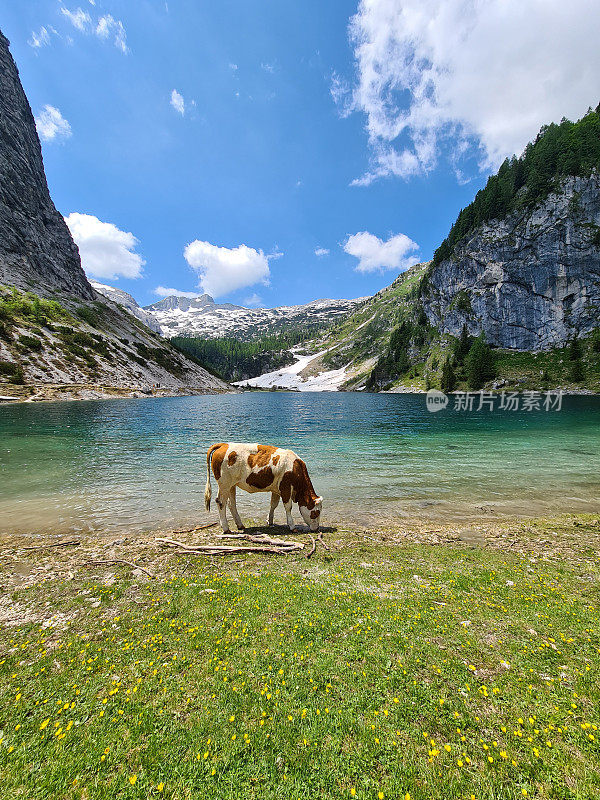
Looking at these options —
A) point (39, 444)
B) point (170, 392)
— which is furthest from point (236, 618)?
point (170, 392)

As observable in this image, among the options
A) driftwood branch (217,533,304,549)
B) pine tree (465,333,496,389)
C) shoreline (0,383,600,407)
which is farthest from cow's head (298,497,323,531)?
pine tree (465,333,496,389)

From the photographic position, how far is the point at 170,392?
15488 centimetres

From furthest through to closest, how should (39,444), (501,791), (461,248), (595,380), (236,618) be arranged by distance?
1. (461,248)
2. (595,380)
3. (39,444)
4. (236,618)
5. (501,791)

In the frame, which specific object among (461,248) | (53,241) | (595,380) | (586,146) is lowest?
(595,380)

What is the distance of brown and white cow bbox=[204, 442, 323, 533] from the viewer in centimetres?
1573

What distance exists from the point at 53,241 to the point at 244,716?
218m

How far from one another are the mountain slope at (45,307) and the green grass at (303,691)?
10651 centimetres

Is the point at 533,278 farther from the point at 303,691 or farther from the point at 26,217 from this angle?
the point at 26,217

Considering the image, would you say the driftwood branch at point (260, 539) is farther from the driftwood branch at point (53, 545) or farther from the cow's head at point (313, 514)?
the driftwood branch at point (53, 545)

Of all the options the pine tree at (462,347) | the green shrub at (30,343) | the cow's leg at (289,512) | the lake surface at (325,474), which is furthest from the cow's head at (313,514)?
the pine tree at (462,347)

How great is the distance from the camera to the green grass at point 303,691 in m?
4.95

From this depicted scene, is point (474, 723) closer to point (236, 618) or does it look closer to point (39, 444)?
point (236, 618)

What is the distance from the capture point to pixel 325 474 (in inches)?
1121

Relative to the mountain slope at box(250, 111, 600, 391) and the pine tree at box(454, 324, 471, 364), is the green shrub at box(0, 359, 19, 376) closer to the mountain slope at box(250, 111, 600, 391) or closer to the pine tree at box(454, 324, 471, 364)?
the mountain slope at box(250, 111, 600, 391)
